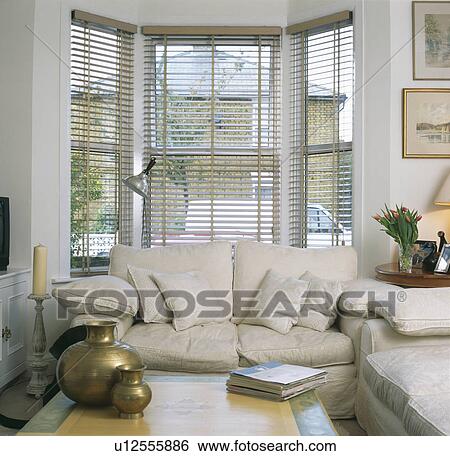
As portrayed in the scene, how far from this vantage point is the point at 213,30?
176 inches

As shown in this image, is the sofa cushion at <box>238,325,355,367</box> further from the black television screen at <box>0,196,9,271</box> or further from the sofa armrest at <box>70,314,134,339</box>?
the black television screen at <box>0,196,9,271</box>

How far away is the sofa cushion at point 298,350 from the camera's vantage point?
10.1ft

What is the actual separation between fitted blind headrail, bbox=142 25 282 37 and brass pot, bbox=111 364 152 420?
3.09 m

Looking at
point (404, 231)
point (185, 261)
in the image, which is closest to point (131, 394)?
point (185, 261)

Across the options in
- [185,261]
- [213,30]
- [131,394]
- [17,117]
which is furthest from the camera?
[213,30]

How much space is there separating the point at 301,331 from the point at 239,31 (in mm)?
2244

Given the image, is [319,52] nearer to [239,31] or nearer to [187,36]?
[239,31]

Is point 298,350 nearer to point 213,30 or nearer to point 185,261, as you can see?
point 185,261

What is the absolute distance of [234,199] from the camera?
180 inches

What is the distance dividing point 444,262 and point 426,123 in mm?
998

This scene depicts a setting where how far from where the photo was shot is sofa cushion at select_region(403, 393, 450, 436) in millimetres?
1880

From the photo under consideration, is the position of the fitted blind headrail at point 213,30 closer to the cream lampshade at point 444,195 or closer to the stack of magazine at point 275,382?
the cream lampshade at point 444,195

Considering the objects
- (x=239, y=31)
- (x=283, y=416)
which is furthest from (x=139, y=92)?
(x=283, y=416)

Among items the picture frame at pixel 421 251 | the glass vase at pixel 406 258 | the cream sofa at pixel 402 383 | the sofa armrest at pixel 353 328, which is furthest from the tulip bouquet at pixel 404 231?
the cream sofa at pixel 402 383
